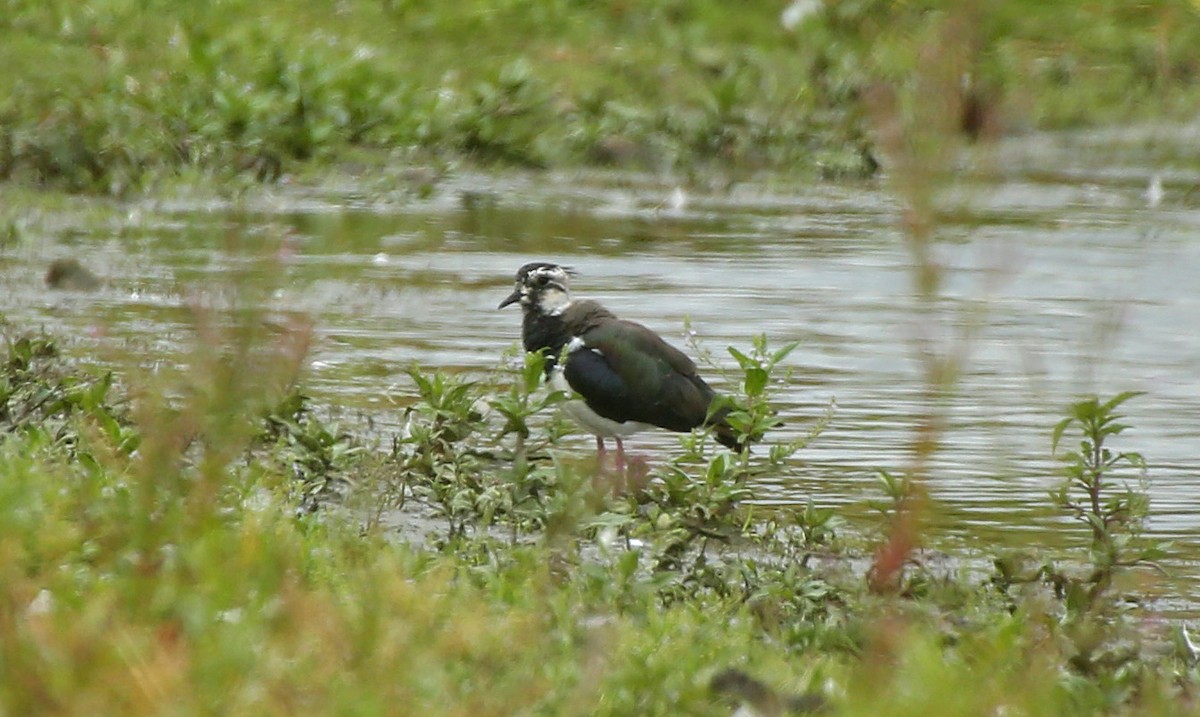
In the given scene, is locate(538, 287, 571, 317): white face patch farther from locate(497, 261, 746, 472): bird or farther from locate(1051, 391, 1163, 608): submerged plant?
locate(1051, 391, 1163, 608): submerged plant

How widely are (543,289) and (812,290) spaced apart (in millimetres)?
2857

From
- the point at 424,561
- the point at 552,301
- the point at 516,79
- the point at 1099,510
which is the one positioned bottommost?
the point at 424,561

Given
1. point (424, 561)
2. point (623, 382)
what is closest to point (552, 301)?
point (623, 382)

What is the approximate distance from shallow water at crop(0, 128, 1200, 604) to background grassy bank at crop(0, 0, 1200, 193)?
20.2 inches

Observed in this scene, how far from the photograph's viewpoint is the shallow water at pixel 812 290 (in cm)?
812

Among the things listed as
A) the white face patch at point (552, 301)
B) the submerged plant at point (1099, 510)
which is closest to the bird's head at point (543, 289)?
the white face patch at point (552, 301)

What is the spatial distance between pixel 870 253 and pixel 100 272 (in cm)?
402

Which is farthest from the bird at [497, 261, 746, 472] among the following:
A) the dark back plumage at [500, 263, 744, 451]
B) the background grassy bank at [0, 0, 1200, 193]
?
the background grassy bank at [0, 0, 1200, 193]

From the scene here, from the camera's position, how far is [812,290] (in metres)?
11.1

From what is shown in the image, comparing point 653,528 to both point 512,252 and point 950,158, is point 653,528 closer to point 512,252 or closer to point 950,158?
point 950,158

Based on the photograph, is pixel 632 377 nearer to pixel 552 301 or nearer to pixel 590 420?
pixel 590 420

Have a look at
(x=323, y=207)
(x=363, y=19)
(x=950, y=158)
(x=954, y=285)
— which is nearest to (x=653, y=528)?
(x=950, y=158)

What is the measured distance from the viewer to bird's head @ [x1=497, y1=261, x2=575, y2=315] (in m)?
8.56

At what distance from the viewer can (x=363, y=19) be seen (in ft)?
55.6
